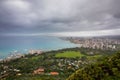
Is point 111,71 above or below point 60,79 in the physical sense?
above

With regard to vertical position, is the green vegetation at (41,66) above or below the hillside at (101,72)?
below

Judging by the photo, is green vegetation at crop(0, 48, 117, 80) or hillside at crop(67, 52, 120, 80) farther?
green vegetation at crop(0, 48, 117, 80)

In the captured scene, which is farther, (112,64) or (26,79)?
(26,79)

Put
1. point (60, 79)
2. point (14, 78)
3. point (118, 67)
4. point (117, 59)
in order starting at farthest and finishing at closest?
point (14, 78), point (60, 79), point (117, 59), point (118, 67)

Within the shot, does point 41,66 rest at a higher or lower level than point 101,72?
lower

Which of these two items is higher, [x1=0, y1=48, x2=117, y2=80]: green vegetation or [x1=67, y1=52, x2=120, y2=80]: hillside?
[x1=67, y1=52, x2=120, y2=80]: hillside

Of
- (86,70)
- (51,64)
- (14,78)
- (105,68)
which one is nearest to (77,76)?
(86,70)

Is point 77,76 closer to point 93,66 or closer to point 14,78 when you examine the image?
point 93,66

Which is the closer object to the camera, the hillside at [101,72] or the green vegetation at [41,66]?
the hillside at [101,72]

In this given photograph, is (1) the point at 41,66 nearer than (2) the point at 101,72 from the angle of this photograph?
No

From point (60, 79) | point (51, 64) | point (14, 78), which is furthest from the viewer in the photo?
point (51, 64)

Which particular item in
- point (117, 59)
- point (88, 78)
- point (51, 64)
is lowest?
point (51, 64)
